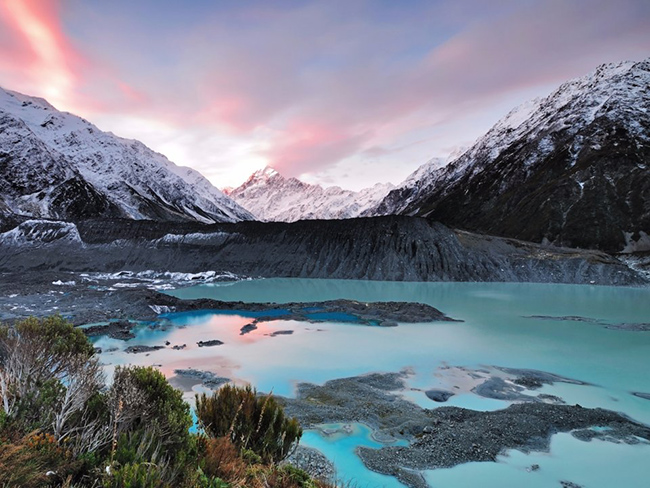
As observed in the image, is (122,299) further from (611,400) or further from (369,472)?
(611,400)

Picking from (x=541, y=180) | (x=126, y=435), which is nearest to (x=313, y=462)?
(x=126, y=435)

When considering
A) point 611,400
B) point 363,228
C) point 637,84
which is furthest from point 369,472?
point 637,84

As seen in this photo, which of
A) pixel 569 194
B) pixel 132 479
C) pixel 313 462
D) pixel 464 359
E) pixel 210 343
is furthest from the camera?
pixel 569 194

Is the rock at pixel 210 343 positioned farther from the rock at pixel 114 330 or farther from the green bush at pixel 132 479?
the green bush at pixel 132 479

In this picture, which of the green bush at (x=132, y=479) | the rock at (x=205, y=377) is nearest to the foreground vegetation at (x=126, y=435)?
the green bush at (x=132, y=479)

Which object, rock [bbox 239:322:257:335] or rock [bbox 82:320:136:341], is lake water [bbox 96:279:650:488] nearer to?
rock [bbox 239:322:257:335]

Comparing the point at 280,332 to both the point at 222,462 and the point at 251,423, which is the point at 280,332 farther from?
the point at 222,462
